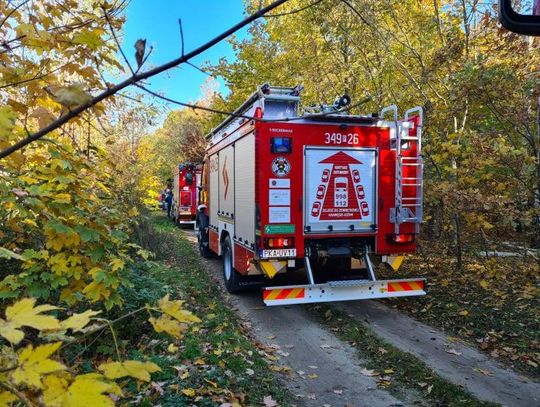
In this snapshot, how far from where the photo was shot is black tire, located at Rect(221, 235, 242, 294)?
8398 millimetres

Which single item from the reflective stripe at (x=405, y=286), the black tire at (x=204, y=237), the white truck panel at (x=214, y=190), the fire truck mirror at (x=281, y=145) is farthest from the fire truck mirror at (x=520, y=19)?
the black tire at (x=204, y=237)

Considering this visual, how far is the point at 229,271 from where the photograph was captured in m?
8.80

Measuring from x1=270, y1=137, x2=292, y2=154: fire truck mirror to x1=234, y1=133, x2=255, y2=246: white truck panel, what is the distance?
37 centimetres

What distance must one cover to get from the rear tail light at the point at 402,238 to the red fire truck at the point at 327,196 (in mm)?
18

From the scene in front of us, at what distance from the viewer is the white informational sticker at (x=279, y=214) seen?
6784mm

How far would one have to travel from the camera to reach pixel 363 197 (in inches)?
285

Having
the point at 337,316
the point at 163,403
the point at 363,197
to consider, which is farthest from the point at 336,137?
the point at 163,403

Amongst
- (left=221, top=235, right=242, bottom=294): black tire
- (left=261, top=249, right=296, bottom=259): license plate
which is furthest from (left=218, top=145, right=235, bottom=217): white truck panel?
(left=261, top=249, right=296, bottom=259): license plate

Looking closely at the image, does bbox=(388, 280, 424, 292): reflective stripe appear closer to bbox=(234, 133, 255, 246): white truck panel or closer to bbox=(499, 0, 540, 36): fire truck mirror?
bbox=(234, 133, 255, 246): white truck panel

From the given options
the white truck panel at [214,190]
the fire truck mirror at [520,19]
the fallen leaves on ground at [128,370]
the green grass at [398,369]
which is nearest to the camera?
the fallen leaves on ground at [128,370]

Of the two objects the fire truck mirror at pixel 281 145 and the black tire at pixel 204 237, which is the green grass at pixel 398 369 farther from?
the black tire at pixel 204 237

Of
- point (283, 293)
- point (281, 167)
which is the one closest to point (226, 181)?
point (281, 167)

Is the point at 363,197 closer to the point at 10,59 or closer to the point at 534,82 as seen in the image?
the point at 534,82

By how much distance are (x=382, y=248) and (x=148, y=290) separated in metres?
3.80
